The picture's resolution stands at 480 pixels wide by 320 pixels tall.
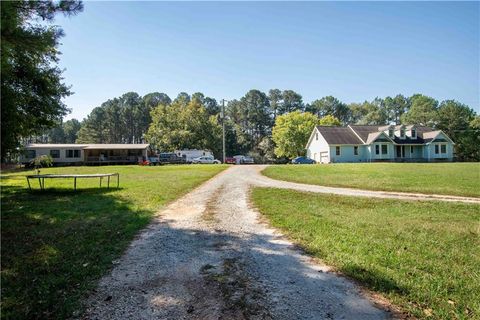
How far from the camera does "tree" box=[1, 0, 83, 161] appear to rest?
5.51m

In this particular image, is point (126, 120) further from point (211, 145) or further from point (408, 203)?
Result: point (408, 203)

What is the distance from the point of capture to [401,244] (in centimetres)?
632

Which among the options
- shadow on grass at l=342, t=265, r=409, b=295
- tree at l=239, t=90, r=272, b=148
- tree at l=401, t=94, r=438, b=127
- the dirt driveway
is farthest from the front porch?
tree at l=401, t=94, r=438, b=127

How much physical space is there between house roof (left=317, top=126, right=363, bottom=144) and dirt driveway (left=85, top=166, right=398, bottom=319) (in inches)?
1643

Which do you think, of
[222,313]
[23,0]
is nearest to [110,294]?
[222,313]

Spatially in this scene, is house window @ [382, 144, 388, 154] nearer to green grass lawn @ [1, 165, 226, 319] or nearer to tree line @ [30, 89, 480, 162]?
tree line @ [30, 89, 480, 162]

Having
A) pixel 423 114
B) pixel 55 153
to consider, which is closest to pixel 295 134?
pixel 423 114

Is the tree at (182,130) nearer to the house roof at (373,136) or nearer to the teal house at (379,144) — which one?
the teal house at (379,144)

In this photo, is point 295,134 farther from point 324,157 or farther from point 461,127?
point 461,127

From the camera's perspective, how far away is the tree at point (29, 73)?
5508mm

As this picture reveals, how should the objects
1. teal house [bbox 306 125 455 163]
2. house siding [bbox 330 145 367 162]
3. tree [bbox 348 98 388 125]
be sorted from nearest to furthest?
house siding [bbox 330 145 367 162] → teal house [bbox 306 125 455 163] → tree [bbox 348 98 388 125]

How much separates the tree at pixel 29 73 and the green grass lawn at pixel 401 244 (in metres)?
6.24

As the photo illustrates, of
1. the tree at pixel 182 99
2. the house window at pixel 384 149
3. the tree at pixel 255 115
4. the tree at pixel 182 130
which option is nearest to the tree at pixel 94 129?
the tree at pixel 182 99

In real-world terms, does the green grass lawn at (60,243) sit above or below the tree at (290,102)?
below
